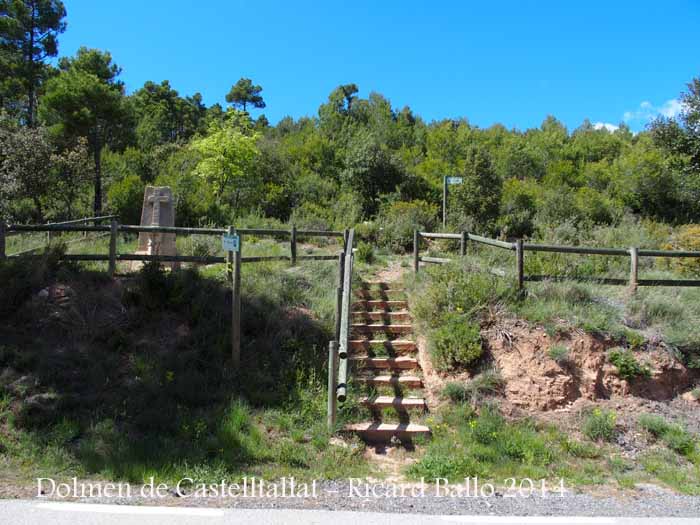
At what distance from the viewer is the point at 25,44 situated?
26.7 metres

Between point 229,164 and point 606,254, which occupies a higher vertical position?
point 229,164

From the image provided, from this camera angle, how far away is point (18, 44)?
87.3 ft

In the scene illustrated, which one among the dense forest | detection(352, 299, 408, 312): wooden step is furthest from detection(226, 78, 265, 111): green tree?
detection(352, 299, 408, 312): wooden step

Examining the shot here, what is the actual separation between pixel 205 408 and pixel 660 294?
754cm

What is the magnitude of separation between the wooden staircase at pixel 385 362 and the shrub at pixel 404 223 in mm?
6522

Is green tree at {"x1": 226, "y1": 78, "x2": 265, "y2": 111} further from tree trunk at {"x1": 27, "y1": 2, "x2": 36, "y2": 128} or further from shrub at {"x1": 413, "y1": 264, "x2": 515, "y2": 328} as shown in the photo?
shrub at {"x1": 413, "y1": 264, "x2": 515, "y2": 328}

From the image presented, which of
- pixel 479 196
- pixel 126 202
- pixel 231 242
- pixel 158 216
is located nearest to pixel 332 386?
pixel 231 242

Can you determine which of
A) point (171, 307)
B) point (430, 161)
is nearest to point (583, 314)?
point (171, 307)

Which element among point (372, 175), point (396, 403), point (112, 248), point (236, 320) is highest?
point (372, 175)

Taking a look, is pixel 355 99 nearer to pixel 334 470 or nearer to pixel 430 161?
pixel 430 161

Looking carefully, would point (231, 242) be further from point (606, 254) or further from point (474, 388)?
point (606, 254)

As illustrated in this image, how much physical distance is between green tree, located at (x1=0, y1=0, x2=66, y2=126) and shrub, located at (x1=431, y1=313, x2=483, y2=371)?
2523 centimetres

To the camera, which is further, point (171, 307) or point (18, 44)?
point (18, 44)

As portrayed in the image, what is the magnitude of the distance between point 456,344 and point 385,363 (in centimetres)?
116
